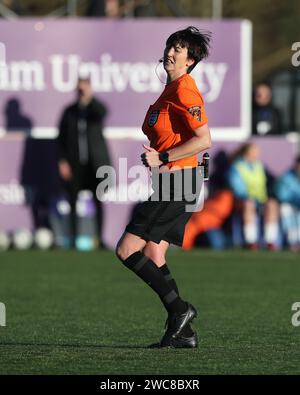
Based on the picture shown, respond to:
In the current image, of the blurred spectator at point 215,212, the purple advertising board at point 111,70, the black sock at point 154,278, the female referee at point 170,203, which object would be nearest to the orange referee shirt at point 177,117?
the female referee at point 170,203

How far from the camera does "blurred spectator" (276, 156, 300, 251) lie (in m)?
17.2

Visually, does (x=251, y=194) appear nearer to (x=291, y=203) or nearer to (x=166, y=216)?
(x=291, y=203)

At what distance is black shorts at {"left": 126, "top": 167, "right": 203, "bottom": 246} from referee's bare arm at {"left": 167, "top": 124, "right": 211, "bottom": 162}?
24 centimetres

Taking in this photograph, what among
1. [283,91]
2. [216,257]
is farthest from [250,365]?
[283,91]

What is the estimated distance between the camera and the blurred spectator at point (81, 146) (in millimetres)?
16891

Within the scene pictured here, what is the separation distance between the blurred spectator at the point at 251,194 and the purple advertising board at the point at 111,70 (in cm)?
69

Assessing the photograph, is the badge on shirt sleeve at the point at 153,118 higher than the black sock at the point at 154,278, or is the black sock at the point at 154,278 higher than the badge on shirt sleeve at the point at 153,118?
the badge on shirt sleeve at the point at 153,118

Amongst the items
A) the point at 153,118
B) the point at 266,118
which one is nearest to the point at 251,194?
the point at 266,118

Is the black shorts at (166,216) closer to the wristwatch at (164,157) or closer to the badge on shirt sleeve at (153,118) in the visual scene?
the wristwatch at (164,157)

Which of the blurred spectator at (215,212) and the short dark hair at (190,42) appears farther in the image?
the blurred spectator at (215,212)

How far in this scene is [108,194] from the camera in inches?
679

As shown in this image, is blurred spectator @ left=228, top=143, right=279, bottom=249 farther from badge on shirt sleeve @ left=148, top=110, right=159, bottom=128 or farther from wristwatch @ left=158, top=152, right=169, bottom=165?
wristwatch @ left=158, top=152, right=169, bottom=165

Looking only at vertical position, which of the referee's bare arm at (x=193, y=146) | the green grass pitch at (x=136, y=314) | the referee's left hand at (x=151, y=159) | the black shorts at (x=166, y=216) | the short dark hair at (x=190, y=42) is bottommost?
the green grass pitch at (x=136, y=314)

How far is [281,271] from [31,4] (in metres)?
12.5
